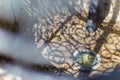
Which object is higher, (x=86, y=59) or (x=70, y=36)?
(x=70, y=36)

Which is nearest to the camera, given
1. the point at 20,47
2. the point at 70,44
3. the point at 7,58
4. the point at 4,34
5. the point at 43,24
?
the point at 4,34

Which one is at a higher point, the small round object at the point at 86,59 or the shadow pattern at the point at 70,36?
the shadow pattern at the point at 70,36

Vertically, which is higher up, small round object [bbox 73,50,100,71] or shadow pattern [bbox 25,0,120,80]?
shadow pattern [bbox 25,0,120,80]

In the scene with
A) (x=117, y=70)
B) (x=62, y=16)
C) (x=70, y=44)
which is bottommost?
(x=117, y=70)

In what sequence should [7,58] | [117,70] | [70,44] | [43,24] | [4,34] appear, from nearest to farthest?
1. [4,34]
2. [7,58]
3. [117,70]
4. [70,44]
5. [43,24]

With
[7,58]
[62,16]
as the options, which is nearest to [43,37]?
[62,16]

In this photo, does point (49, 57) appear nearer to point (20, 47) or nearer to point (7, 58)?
point (20, 47)

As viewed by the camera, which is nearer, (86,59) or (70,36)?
(86,59)

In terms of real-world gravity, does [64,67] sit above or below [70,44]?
below
